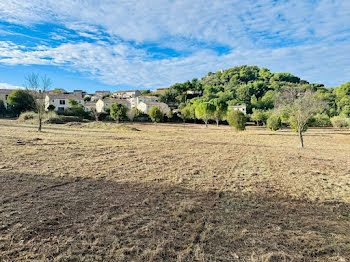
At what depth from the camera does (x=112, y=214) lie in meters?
5.35

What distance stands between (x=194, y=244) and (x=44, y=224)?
11.2 ft

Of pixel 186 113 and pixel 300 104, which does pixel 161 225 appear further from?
pixel 186 113

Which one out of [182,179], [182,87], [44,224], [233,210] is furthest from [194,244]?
[182,87]

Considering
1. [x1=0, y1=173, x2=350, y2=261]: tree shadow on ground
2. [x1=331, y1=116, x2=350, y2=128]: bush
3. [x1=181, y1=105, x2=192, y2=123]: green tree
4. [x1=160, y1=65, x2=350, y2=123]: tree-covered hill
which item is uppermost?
[x1=160, y1=65, x2=350, y2=123]: tree-covered hill

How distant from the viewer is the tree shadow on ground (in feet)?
12.9

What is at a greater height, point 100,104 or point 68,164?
point 100,104

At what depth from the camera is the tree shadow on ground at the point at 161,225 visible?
3943 millimetres

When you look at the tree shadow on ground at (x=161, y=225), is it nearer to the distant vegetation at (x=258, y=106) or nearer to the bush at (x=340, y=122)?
the distant vegetation at (x=258, y=106)

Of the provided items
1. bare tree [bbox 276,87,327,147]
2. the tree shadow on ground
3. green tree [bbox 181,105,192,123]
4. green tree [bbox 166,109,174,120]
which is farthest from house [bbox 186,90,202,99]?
the tree shadow on ground

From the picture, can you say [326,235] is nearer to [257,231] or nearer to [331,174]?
[257,231]

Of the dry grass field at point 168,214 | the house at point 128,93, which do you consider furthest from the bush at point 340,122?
the house at point 128,93

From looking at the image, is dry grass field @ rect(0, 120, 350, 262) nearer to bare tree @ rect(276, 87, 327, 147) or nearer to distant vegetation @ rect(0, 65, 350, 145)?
bare tree @ rect(276, 87, 327, 147)

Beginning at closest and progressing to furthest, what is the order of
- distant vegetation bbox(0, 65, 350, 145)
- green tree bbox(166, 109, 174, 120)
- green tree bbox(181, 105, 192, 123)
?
1. distant vegetation bbox(0, 65, 350, 145)
2. green tree bbox(166, 109, 174, 120)
3. green tree bbox(181, 105, 192, 123)

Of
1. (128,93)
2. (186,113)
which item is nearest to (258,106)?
(186,113)
